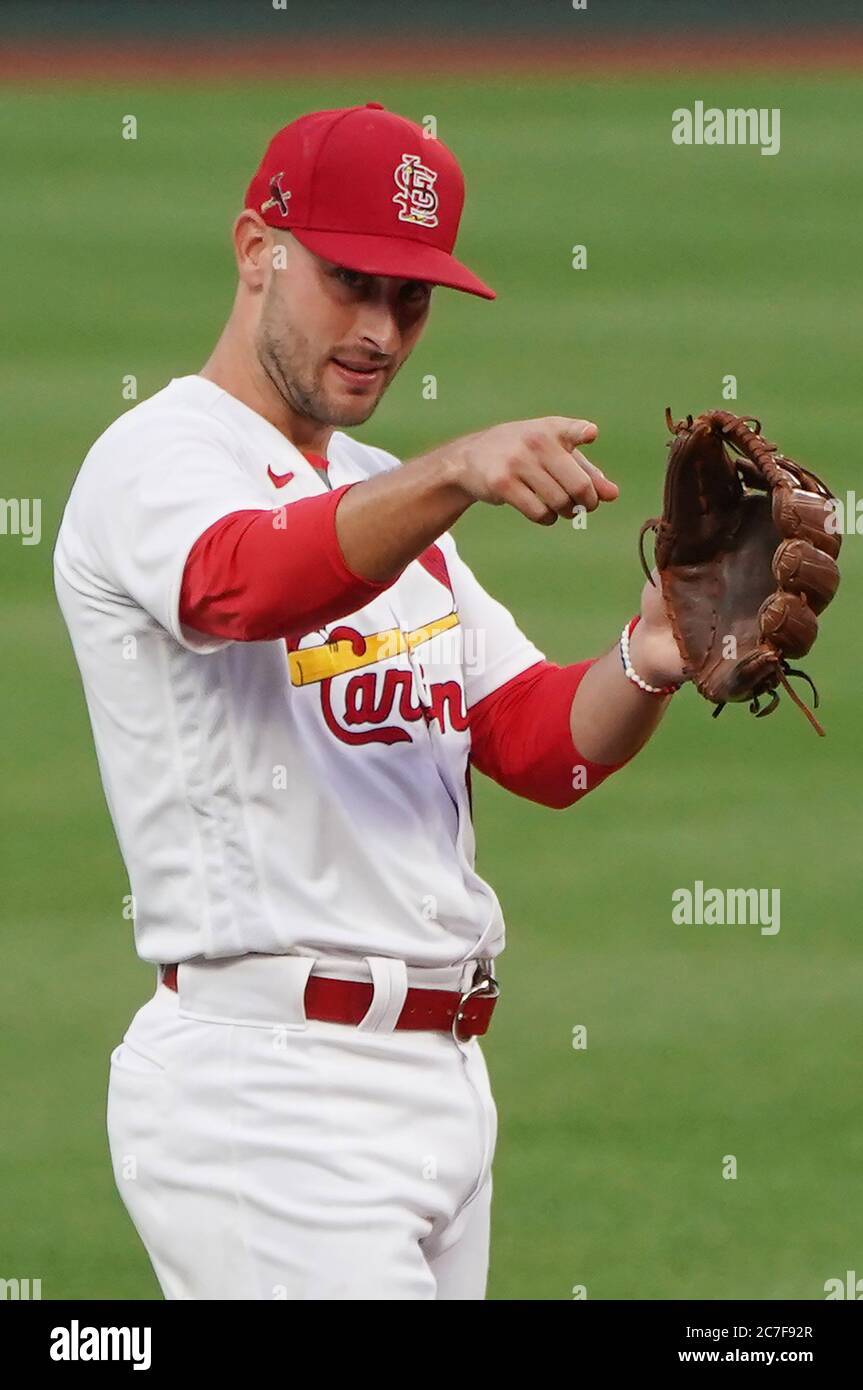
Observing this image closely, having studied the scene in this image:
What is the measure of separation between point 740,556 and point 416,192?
1.72ft

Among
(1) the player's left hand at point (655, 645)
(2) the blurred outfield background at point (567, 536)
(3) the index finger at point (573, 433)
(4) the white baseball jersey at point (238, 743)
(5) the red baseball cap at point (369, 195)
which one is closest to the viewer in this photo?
(3) the index finger at point (573, 433)

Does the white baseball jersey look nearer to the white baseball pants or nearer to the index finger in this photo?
the white baseball pants

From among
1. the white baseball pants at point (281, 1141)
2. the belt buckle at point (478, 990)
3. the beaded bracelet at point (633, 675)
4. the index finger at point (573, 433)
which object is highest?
→ the index finger at point (573, 433)

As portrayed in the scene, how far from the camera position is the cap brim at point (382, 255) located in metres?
2.36

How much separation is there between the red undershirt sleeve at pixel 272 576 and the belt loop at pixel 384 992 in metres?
0.38

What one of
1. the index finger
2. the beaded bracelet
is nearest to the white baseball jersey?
the beaded bracelet

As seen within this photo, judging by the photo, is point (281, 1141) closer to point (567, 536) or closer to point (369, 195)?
point (369, 195)

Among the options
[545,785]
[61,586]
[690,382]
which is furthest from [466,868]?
[690,382]

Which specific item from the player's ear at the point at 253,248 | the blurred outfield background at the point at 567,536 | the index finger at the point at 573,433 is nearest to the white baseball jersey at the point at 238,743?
the player's ear at the point at 253,248

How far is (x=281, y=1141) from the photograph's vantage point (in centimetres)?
231

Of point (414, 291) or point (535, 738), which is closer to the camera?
point (414, 291)

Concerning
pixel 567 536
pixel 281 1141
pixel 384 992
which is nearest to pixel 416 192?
pixel 384 992

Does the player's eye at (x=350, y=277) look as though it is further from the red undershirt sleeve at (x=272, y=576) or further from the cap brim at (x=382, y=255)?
the red undershirt sleeve at (x=272, y=576)

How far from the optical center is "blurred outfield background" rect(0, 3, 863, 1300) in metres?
4.41
